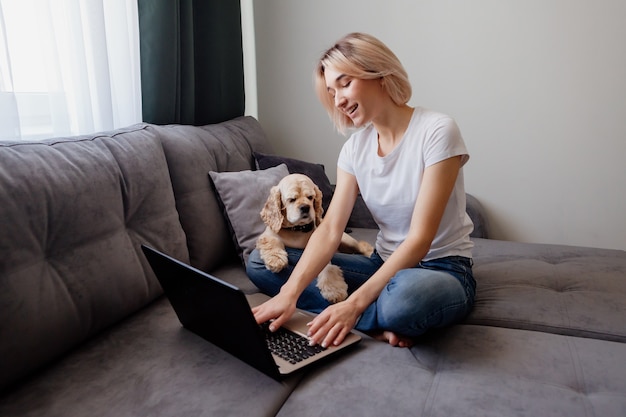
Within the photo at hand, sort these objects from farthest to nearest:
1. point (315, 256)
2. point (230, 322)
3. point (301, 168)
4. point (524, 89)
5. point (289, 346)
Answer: point (524, 89) < point (301, 168) < point (315, 256) < point (289, 346) < point (230, 322)

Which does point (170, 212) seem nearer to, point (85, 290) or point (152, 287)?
point (152, 287)

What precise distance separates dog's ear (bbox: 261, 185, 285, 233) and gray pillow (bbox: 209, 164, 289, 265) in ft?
0.60

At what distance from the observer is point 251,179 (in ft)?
6.00

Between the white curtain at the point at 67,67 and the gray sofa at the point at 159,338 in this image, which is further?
the white curtain at the point at 67,67

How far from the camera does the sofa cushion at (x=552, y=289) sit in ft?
4.34

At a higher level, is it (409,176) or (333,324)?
(409,176)

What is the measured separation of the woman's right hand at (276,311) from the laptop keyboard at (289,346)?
16 mm

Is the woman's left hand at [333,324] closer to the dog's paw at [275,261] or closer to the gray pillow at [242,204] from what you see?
the dog's paw at [275,261]

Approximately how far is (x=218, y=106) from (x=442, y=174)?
1421 mm

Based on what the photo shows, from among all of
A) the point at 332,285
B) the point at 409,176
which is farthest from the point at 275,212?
the point at 409,176

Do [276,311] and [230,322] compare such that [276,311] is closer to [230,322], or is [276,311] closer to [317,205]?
[230,322]

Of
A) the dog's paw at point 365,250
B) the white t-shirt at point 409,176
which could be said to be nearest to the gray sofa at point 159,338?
the white t-shirt at point 409,176

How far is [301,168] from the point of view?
214cm

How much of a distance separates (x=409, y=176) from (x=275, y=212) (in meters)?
0.43
